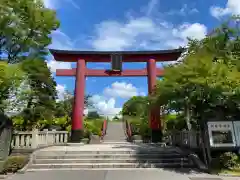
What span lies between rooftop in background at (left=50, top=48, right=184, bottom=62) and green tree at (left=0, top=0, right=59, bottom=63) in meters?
5.61

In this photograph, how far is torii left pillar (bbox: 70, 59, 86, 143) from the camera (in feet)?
56.9

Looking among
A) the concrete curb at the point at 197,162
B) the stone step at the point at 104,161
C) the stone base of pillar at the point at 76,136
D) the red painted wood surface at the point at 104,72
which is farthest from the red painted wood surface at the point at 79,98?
the concrete curb at the point at 197,162

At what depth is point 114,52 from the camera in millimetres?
18516

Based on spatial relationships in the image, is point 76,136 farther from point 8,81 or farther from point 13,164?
point 8,81

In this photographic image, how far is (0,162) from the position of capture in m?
8.93

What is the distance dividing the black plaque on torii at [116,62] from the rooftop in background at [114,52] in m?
0.24

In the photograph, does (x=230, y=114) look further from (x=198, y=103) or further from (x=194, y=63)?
(x=194, y=63)

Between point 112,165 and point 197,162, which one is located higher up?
point 197,162

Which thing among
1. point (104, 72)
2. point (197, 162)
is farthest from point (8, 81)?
point (104, 72)

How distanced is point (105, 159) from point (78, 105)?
795cm

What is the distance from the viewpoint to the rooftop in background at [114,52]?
60.5ft

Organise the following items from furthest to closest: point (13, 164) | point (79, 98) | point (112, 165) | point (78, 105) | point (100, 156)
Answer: point (79, 98) < point (78, 105) < point (100, 156) < point (112, 165) < point (13, 164)

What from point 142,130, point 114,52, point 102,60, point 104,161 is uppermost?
point 114,52

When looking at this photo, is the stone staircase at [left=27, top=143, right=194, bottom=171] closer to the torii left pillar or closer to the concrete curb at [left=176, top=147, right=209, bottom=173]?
the concrete curb at [left=176, top=147, right=209, bottom=173]
